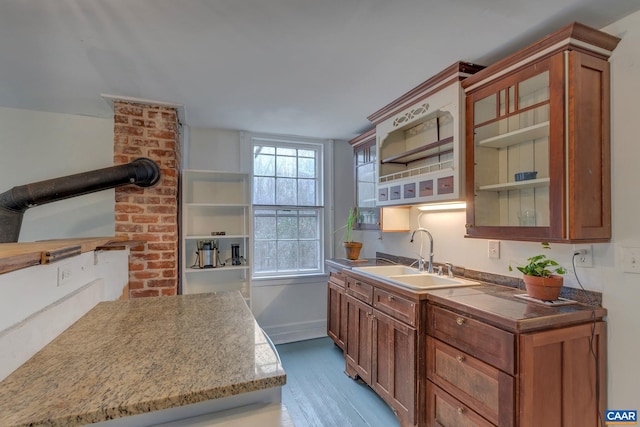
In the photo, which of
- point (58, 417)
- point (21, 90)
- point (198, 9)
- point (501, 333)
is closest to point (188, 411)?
point (58, 417)

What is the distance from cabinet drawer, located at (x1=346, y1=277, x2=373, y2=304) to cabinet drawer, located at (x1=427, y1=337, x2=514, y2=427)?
2.13 ft

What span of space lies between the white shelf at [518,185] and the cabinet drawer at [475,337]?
2.59ft

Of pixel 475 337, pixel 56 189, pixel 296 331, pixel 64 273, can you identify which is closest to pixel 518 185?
pixel 475 337

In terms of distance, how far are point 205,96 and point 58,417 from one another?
2335 mm

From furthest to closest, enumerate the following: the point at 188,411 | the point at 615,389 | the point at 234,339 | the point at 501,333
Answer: the point at 615,389, the point at 501,333, the point at 234,339, the point at 188,411

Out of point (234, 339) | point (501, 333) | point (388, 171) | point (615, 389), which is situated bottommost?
point (615, 389)

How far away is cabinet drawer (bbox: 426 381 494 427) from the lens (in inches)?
62.3

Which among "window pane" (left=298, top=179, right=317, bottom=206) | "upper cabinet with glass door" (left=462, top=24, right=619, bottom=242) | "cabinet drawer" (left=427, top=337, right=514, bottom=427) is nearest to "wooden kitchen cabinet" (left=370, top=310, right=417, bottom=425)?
"cabinet drawer" (left=427, top=337, right=514, bottom=427)

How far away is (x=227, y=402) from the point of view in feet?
2.85

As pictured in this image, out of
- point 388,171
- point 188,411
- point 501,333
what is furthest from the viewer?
point 388,171

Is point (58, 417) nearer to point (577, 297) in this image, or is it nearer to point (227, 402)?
point (227, 402)

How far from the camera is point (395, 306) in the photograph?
213 centimetres

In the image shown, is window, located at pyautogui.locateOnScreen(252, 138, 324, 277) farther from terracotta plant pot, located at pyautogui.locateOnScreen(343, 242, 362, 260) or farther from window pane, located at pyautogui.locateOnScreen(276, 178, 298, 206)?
terracotta plant pot, located at pyautogui.locateOnScreen(343, 242, 362, 260)

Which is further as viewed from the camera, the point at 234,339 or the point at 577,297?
the point at 577,297
